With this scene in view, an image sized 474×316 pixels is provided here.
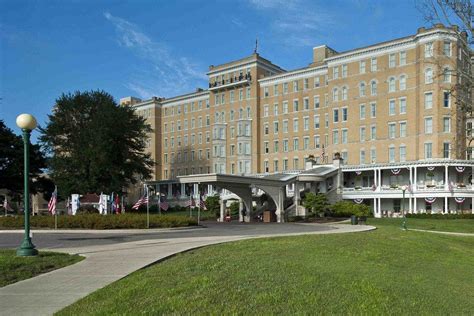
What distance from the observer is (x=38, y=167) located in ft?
239

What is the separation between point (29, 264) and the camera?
1280 centimetres

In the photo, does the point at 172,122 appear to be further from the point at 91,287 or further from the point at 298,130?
the point at 91,287

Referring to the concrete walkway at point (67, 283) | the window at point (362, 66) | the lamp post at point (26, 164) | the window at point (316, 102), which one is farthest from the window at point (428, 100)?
the lamp post at point (26, 164)

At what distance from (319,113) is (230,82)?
18.4 metres

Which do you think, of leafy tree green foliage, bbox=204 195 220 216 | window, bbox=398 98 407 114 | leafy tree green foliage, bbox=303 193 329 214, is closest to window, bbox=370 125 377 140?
window, bbox=398 98 407 114

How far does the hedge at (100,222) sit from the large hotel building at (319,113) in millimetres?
32174

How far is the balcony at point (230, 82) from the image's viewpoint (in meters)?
84.4

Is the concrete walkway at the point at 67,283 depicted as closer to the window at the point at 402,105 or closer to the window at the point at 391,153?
the window at the point at 391,153

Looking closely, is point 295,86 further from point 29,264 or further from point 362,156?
point 29,264

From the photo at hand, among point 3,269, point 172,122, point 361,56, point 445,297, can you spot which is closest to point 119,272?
point 3,269

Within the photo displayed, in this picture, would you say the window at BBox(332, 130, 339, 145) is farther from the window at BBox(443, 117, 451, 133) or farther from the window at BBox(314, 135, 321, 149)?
the window at BBox(443, 117, 451, 133)

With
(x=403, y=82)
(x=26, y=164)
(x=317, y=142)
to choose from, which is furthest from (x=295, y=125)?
(x=26, y=164)

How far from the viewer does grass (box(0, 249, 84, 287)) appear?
11188mm

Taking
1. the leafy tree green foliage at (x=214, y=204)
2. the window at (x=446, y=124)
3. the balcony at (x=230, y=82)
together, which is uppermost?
the balcony at (x=230, y=82)
